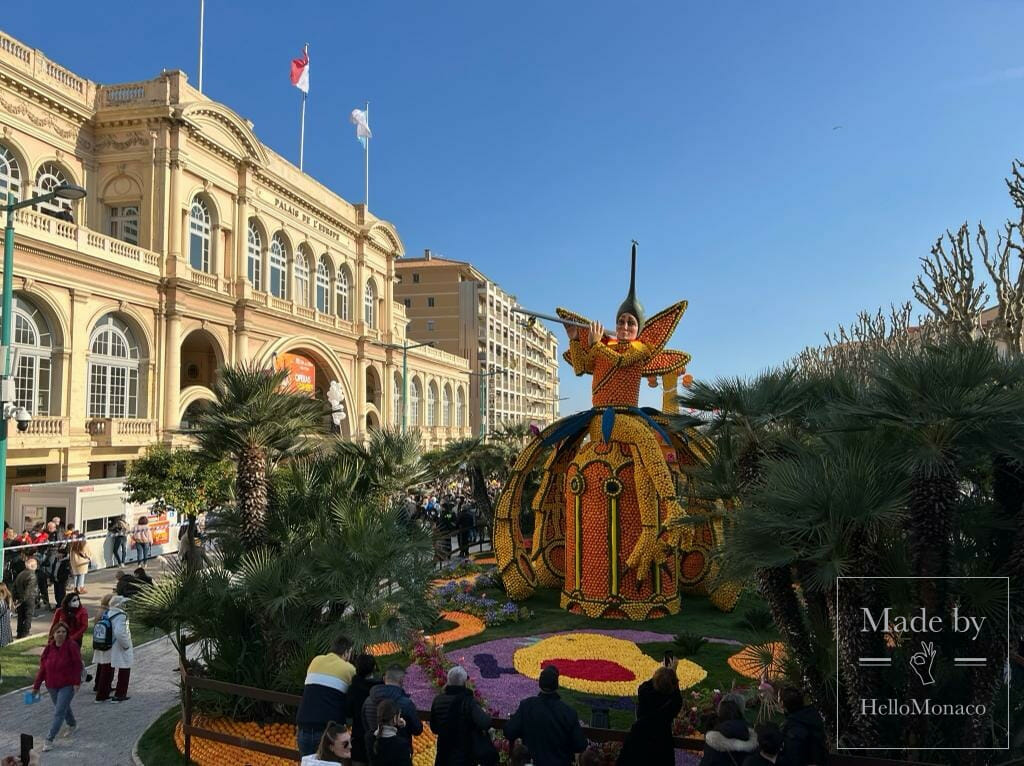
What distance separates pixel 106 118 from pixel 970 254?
3624 centimetres

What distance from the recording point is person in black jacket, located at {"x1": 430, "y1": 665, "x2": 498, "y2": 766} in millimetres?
5145

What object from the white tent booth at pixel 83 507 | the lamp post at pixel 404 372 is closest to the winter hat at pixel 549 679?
the white tent booth at pixel 83 507

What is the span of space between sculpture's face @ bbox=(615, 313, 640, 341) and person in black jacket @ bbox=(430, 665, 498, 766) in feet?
27.7

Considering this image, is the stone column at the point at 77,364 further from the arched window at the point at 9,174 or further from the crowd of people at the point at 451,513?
the crowd of people at the point at 451,513

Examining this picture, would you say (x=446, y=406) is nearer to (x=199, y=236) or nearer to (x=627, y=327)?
(x=199, y=236)

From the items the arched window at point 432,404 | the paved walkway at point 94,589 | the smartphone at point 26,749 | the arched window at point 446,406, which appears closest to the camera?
the smartphone at point 26,749

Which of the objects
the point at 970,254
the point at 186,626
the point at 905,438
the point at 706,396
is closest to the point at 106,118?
the point at 186,626

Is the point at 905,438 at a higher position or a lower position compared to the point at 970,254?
lower

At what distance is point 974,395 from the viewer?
15.1ft

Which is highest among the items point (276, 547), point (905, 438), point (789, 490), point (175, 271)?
point (175, 271)

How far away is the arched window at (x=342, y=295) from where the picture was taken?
45000 millimetres

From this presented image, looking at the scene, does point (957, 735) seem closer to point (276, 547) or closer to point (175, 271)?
point (276, 547)

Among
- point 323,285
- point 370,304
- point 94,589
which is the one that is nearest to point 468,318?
point 370,304

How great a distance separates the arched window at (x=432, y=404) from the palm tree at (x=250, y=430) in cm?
4921
